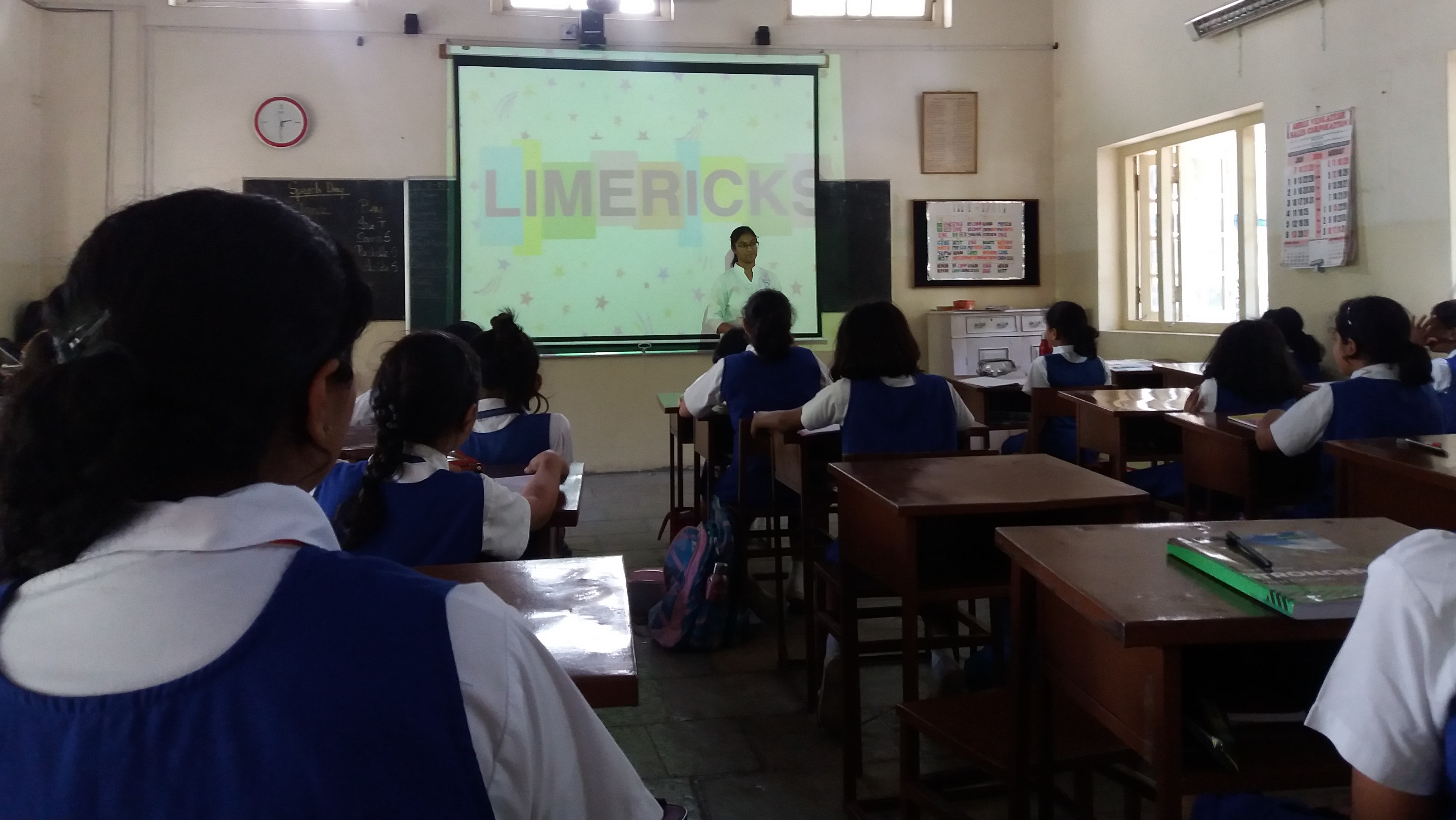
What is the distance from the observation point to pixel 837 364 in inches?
119

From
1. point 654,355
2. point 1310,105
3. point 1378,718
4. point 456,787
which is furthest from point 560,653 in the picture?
point 654,355

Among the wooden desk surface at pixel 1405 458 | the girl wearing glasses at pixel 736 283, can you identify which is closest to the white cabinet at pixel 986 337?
the girl wearing glasses at pixel 736 283

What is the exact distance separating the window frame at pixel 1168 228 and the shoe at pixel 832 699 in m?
3.81

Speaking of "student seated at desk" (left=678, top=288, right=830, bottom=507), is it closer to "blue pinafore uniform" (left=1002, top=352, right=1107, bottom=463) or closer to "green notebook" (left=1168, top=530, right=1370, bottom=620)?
"blue pinafore uniform" (left=1002, top=352, right=1107, bottom=463)

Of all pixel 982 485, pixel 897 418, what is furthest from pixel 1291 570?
pixel 897 418

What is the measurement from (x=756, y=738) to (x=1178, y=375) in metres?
3.27

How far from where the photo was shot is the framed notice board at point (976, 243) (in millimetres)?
6852

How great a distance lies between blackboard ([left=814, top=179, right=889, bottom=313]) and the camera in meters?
6.73

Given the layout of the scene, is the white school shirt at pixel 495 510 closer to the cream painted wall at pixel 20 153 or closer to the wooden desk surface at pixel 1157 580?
the wooden desk surface at pixel 1157 580

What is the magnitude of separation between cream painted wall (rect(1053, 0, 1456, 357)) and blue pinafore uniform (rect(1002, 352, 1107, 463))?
1.30 metres

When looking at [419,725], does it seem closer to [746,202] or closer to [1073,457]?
[1073,457]

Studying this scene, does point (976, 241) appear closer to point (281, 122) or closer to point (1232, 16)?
point (1232, 16)

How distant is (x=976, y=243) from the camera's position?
6.96 meters

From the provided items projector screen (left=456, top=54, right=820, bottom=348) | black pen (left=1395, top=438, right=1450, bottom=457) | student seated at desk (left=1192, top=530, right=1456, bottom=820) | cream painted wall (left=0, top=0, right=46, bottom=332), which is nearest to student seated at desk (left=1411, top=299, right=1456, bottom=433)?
black pen (left=1395, top=438, right=1450, bottom=457)
